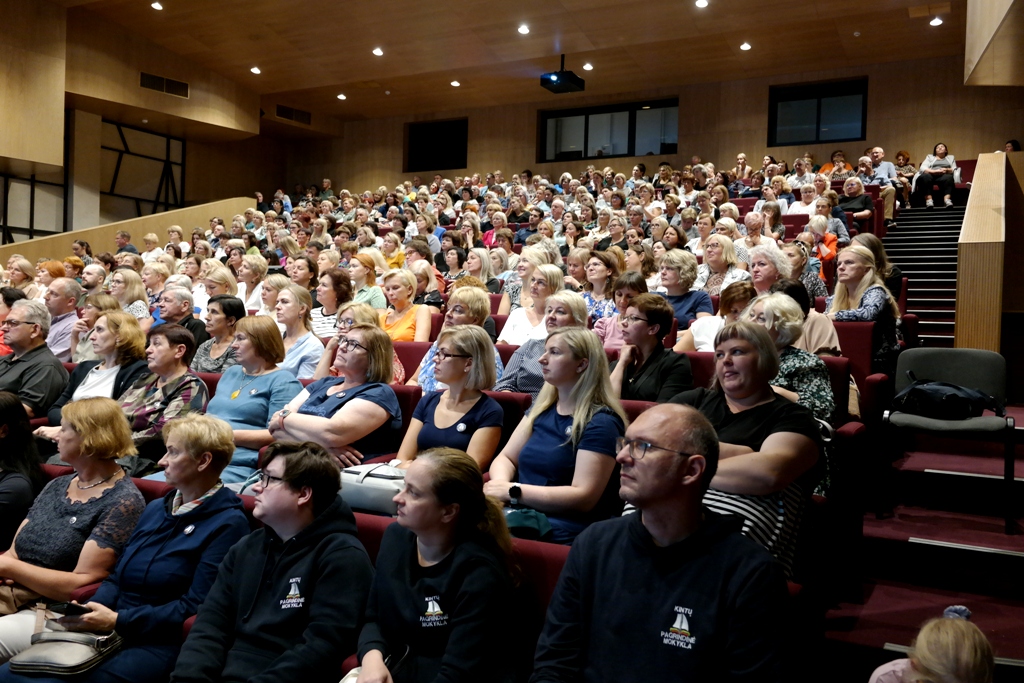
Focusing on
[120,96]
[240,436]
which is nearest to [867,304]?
[240,436]

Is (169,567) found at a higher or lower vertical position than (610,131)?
lower

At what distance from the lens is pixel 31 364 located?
11.3 feet

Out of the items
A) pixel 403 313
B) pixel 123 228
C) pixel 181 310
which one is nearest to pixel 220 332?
pixel 181 310

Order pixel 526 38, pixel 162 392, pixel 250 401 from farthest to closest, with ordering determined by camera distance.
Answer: pixel 526 38
pixel 162 392
pixel 250 401

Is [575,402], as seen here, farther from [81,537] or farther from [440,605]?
[81,537]

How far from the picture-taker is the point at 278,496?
1811mm

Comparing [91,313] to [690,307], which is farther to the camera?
[91,313]

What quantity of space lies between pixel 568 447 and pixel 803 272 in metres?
2.68

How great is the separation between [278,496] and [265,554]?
14 centimetres


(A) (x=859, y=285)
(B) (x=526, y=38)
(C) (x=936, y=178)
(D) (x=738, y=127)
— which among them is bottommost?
(A) (x=859, y=285)

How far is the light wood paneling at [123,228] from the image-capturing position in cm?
980

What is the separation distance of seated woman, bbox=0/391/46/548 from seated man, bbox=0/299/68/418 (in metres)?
0.98

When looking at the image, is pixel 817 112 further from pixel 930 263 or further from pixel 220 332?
pixel 220 332

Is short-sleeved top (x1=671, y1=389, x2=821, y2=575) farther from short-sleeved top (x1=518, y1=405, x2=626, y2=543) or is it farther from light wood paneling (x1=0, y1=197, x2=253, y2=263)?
light wood paneling (x1=0, y1=197, x2=253, y2=263)
